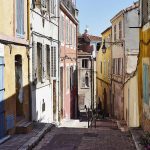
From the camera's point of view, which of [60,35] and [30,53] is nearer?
[30,53]

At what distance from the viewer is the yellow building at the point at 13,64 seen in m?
12.6

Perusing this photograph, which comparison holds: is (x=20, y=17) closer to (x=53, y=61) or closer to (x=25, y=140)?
(x=25, y=140)

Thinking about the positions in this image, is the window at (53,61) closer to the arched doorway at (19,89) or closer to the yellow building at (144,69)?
the arched doorway at (19,89)

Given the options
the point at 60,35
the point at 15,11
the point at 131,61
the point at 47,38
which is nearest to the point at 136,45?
the point at 131,61

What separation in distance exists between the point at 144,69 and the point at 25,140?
466 centimetres

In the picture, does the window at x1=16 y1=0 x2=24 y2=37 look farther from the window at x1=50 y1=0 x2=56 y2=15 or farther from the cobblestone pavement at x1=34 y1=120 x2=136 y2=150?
the window at x1=50 y1=0 x2=56 y2=15

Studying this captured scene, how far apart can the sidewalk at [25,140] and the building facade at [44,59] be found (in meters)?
1.93

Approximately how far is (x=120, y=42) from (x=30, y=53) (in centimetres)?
1467

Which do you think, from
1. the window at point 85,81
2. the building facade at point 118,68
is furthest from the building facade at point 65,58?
the window at point 85,81

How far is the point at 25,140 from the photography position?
12.9 metres

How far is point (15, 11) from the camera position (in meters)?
14.3

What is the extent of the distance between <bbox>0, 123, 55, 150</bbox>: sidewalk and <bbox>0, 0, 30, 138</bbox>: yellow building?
1.15 feet

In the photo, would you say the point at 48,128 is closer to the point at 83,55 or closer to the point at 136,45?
the point at 136,45

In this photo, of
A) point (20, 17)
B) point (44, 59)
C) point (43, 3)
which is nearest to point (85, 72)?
point (44, 59)
